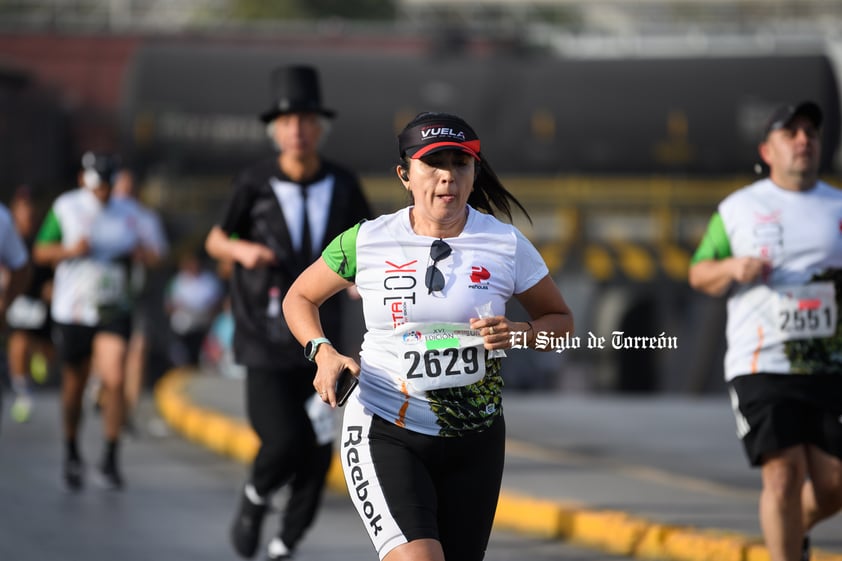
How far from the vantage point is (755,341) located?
5621 millimetres

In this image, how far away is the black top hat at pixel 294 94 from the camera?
677cm

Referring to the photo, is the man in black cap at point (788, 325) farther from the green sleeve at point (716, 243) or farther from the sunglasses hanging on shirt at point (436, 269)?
the sunglasses hanging on shirt at point (436, 269)

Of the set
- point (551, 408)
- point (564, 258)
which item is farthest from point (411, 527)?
point (564, 258)

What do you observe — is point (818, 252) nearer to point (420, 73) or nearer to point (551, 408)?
point (551, 408)

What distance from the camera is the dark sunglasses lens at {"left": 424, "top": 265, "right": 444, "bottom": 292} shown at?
4.28 meters

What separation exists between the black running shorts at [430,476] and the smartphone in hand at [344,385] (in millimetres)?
210

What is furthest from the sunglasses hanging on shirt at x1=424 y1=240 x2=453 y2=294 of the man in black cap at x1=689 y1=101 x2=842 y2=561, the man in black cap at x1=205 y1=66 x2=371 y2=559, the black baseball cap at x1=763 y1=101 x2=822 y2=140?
the man in black cap at x1=205 y1=66 x2=371 y2=559

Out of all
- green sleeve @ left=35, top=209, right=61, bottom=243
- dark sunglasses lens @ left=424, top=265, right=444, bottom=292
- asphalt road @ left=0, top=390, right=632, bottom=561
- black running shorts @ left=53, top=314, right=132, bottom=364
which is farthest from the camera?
green sleeve @ left=35, top=209, right=61, bottom=243

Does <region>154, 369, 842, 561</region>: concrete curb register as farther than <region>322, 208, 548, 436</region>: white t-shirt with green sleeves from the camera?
Yes

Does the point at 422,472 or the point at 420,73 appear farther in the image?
the point at 420,73

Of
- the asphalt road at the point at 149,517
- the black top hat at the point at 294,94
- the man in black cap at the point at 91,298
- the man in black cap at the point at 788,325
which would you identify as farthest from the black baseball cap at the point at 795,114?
the man in black cap at the point at 91,298

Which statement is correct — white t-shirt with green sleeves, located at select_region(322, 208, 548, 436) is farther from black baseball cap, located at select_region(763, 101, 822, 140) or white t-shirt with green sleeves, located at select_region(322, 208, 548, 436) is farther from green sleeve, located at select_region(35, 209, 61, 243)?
green sleeve, located at select_region(35, 209, 61, 243)

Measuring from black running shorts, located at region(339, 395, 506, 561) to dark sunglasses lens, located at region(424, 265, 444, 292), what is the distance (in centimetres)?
42

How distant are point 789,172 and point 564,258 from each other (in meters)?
14.2
